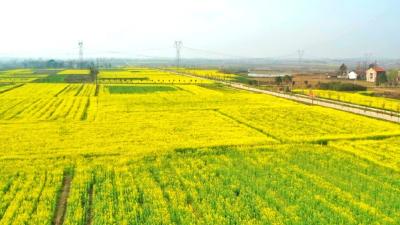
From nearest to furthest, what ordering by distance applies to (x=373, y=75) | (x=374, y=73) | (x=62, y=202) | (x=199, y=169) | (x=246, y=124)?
(x=62, y=202) < (x=199, y=169) < (x=246, y=124) < (x=374, y=73) < (x=373, y=75)

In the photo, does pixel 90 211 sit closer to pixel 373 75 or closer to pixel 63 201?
pixel 63 201

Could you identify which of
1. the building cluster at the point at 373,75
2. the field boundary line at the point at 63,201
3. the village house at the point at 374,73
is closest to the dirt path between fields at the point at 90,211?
the field boundary line at the point at 63,201

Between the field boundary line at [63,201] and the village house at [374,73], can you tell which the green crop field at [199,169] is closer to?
the field boundary line at [63,201]

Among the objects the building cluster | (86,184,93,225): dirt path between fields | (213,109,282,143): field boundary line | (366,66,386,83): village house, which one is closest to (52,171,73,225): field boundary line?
(86,184,93,225): dirt path between fields

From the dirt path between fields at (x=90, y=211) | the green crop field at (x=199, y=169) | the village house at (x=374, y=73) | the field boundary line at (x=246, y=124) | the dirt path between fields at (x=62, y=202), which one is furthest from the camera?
the village house at (x=374, y=73)

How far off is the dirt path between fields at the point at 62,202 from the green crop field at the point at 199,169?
5 centimetres

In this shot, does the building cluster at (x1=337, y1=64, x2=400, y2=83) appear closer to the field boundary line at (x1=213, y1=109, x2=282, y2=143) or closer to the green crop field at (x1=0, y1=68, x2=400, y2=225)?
the green crop field at (x1=0, y1=68, x2=400, y2=225)

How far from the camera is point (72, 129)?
27.5 metres

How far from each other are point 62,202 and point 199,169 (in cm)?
605

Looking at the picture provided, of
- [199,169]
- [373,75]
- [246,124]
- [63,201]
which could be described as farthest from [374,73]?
[63,201]

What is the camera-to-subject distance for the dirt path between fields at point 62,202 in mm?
12350

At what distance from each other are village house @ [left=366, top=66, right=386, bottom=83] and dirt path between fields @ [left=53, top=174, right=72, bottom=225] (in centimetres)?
6568

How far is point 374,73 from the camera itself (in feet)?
239

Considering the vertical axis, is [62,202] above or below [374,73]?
below
